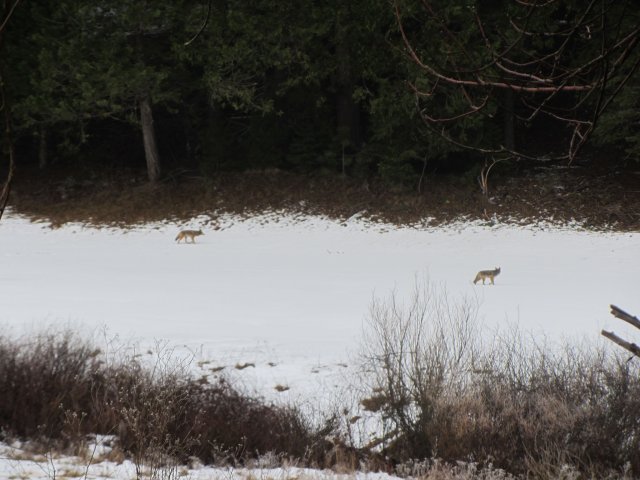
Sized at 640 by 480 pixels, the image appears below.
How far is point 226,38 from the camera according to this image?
2506 cm

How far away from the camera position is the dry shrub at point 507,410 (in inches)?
346

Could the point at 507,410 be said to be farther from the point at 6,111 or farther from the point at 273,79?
the point at 273,79

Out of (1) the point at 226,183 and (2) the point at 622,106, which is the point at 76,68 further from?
(2) the point at 622,106

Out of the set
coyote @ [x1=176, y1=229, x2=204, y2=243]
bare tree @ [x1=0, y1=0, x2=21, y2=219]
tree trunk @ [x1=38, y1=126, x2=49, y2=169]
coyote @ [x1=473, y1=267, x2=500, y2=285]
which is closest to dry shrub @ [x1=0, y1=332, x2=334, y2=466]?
bare tree @ [x1=0, y1=0, x2=21, y2=219]

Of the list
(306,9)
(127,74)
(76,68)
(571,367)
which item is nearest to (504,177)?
(306,9)

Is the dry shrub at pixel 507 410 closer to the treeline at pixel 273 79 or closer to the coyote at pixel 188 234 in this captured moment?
the coyote at pixel 188 234

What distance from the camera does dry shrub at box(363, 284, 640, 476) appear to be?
8781mm

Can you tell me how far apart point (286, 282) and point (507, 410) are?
29.0 ft

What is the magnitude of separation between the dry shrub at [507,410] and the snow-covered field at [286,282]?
1551 mm

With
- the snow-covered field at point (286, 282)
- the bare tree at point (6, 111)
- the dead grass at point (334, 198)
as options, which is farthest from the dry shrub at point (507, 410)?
the dead grass at point (334, 198)

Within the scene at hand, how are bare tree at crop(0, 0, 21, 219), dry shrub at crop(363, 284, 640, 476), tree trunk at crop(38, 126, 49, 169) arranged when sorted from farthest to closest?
tree trunk at crop(38, 126, 49, 169) < dry shrub at crop(363, 284, 640, 476) < bare tree at crop(0, 0, 21, 219)

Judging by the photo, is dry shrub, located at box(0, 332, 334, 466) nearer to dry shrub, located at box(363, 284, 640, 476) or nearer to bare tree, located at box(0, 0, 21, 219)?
dry shrub, located at box(363, 284, 640, 476)

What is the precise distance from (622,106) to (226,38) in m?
12.9

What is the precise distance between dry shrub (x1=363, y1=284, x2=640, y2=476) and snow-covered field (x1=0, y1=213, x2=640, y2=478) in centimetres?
155
